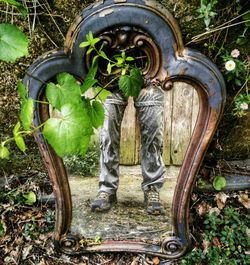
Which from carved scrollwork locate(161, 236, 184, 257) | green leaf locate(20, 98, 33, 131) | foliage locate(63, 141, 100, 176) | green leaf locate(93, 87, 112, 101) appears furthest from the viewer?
carved scrollwork locate(161, 236, 184, 257)

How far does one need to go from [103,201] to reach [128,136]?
1.17 feet

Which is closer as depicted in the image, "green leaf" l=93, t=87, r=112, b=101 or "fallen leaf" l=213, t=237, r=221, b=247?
"green leaf" l=93, t=87, r=112, b=101

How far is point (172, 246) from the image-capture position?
1.86 m

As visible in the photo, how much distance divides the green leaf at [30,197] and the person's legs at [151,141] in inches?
22.8

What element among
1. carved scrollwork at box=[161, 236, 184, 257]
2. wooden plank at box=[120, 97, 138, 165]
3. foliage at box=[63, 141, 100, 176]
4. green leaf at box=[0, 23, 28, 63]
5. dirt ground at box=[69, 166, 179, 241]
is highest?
green leaf at box=[0, 23, 28, 63]

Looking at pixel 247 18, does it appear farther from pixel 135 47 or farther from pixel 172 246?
pixel 172 246

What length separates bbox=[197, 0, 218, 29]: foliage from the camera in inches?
58.1

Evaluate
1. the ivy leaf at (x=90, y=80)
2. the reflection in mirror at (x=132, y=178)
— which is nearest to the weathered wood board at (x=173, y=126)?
the reflection in mirror at (x=132, y=178)

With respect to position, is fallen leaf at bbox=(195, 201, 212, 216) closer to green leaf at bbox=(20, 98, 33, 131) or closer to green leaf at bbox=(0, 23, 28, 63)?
green leaf at bbox=(20, 98, 33, 131)

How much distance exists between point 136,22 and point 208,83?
0.37 m

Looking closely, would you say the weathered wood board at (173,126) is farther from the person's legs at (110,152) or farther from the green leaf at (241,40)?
the green leaf at (241,40)

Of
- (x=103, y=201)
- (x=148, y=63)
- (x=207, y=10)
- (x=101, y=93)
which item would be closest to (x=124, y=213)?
(x=103, y=201)

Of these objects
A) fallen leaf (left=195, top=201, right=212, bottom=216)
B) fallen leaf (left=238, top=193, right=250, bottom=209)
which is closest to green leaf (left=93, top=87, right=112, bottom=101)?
fallen leaf (left=195, top=201, right=212, bottom=216)

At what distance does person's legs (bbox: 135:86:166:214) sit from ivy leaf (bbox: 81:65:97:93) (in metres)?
0.22
